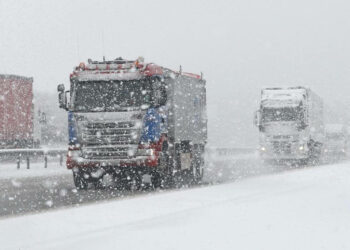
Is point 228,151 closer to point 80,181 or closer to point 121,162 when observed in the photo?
point 80,181

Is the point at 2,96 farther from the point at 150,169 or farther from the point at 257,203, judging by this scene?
the point at 257,203

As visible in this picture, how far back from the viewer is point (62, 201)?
14.7m

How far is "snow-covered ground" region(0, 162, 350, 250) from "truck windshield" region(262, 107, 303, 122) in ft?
54.7

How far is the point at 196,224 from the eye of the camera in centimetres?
911

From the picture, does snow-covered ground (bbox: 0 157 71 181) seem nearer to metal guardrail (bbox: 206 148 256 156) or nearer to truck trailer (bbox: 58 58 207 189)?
truck trailer (bbox: 58 58 207 189)

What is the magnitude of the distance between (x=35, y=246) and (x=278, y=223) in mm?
3308

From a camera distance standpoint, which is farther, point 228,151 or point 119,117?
point 228,151

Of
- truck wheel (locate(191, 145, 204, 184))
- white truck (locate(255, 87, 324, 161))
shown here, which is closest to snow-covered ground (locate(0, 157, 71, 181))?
truck wheel (locate(191, 145, 204, 184))

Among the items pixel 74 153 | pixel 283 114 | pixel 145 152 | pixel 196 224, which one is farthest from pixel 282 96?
pixel 196 224

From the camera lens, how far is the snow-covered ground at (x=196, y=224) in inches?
305

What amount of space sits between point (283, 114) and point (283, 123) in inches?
15.5

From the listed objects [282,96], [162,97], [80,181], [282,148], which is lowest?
[80,181]

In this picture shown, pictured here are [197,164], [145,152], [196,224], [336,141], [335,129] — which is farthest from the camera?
[335,129]

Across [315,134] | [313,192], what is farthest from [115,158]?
[315,134]
